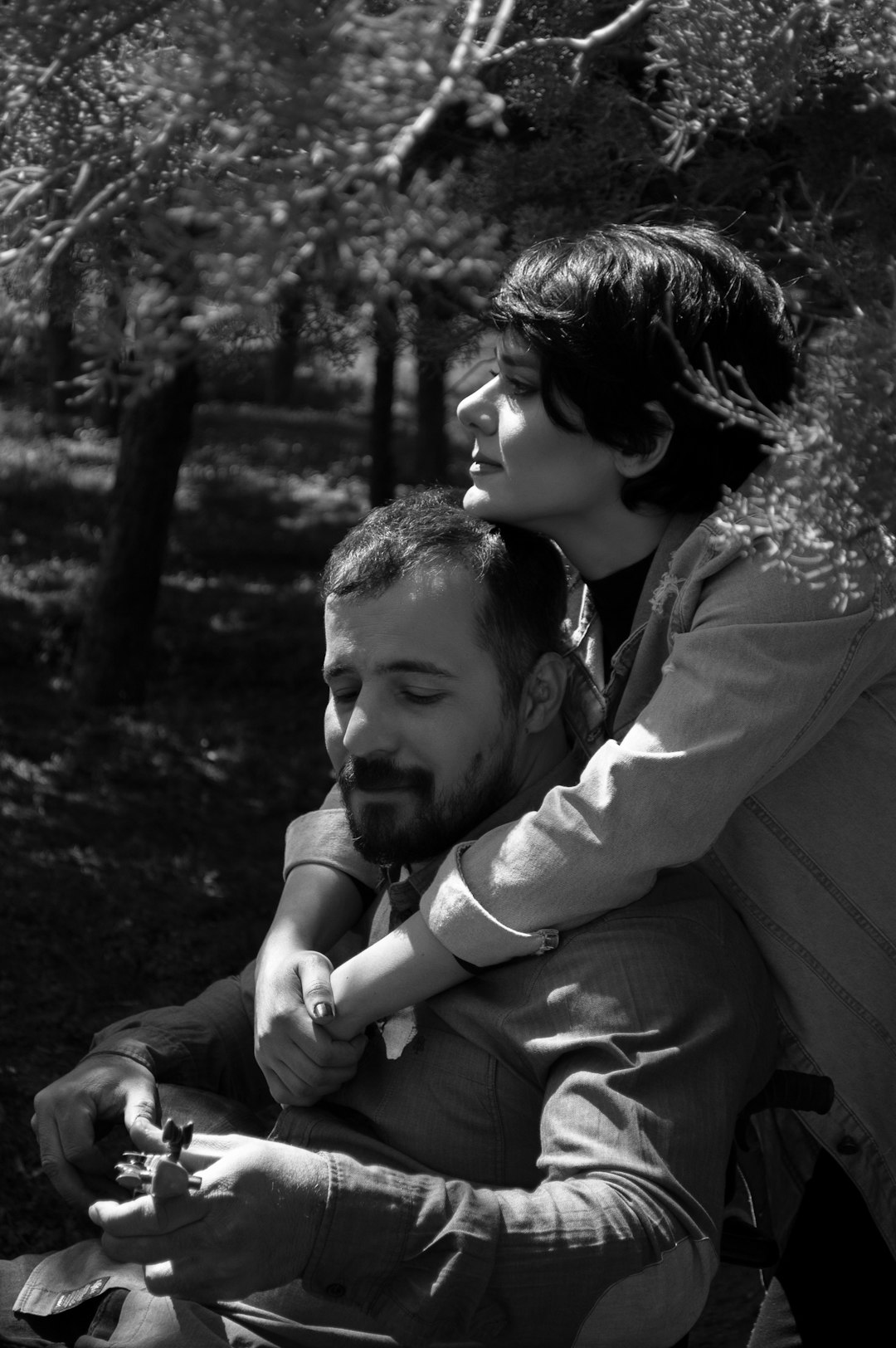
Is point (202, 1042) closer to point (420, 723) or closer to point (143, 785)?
point (420, 723)

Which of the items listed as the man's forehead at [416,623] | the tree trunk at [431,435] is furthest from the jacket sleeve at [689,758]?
the tree trunk at [431,435]

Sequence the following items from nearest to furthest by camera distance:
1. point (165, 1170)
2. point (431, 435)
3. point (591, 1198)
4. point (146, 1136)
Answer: point (165, 1170) < point (591, 1198) < point (146, 1136) < point (431, 435)

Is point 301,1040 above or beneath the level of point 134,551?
above

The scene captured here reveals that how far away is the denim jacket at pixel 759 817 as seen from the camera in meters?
2.11

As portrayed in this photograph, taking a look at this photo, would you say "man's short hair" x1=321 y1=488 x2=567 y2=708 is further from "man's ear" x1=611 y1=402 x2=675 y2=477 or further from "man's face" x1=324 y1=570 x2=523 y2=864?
"man's ear" x1=611 y1=402 x2=675 y2=477

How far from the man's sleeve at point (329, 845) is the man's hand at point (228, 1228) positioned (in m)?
0.87

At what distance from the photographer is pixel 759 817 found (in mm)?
2342

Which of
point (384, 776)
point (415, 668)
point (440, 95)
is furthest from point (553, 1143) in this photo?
point (440, 95)

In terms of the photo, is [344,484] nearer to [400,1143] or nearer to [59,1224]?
[59,1224]

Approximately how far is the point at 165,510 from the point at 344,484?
364 inches

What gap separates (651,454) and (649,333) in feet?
0.64

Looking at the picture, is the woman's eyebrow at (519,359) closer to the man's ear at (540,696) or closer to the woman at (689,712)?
the woman at (689,712)

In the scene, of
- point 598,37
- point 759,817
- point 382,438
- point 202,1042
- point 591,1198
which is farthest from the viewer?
point 382,438

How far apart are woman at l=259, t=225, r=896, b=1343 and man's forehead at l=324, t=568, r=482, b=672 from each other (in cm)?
16
